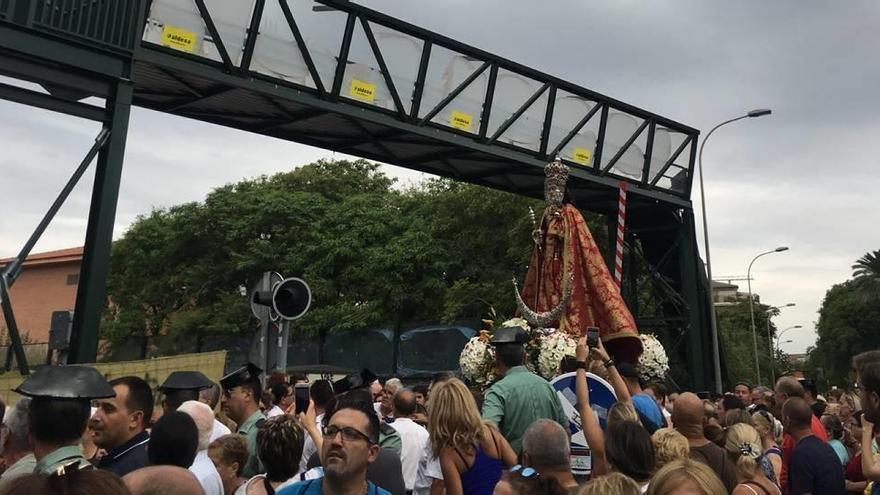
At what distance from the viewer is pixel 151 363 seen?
7.98 m

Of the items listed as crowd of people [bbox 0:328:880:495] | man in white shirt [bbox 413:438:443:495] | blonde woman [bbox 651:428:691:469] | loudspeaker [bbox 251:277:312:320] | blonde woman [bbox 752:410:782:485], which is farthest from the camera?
loudspeaker [bbox 251:277:312:320]

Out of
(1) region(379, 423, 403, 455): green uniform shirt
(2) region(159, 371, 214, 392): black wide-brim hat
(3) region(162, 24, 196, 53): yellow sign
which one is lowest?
(1) region(379, 423, 403, 455): green uniform shirt

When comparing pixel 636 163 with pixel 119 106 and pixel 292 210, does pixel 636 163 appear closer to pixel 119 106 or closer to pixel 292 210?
pixel 119 106

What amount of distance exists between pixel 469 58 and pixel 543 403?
29.8 ft

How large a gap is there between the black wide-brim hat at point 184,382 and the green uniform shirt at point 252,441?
44 centimetres

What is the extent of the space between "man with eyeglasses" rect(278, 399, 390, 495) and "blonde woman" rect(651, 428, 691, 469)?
5.48ft

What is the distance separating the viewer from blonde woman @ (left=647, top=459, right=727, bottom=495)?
234 centimetres

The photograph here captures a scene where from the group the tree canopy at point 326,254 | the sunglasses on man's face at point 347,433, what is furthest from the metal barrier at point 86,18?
the tree canopy at point 326,254

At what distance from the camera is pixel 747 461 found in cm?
387

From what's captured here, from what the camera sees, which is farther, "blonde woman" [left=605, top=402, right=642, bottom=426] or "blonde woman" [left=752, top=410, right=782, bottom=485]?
"blonde woman" [left=752, top=410, right=782, bottom=485]

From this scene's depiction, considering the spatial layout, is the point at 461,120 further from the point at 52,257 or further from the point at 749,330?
the point at 749,330

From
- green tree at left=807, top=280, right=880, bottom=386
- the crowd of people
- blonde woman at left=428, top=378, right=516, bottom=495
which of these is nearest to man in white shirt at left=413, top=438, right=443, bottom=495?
the crowd of people

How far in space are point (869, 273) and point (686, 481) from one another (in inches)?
2332

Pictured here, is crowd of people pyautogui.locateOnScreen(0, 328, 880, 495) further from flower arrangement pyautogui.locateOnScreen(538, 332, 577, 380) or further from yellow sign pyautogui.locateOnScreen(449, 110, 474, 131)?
yellow sign pyautogui.locateOnScreen(449, 110, 474, 131)
